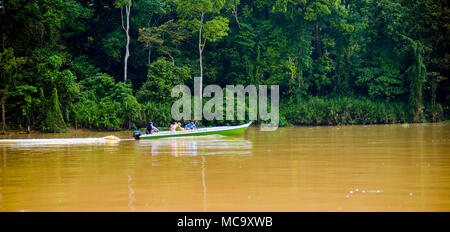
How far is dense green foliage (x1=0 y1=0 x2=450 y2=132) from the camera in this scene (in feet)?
122

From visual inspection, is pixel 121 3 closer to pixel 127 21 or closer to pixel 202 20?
pixel 127 21

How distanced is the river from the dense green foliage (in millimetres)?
19575

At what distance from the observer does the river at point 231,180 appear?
8711 mm

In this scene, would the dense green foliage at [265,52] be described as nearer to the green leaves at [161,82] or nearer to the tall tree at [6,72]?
the green leaves at [161,82]

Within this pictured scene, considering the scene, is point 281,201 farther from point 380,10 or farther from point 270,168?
point 380,10

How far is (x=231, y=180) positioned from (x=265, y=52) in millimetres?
32890

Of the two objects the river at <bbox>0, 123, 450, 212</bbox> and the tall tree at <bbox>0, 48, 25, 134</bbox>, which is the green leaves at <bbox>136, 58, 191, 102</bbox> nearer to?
the tall tree at <bbox>0, 48, 25, 134</bbox>

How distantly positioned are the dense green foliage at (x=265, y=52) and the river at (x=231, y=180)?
19.6m

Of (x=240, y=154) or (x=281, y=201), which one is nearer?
(x=281, y=201)

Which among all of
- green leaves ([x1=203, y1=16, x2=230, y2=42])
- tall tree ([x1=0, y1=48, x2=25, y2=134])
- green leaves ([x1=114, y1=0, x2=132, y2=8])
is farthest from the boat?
green leaves ([x1=114, y1=0, x2=132, y2=8])

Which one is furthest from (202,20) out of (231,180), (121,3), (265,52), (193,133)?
(231,180)

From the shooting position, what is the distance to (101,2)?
135ft
